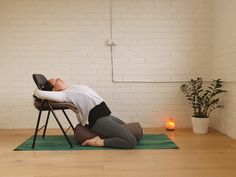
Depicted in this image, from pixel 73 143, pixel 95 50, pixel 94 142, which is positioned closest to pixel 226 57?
pixel 95 50

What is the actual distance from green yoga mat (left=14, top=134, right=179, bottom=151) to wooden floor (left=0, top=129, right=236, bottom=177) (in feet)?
0.36

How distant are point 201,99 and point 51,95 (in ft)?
6.58

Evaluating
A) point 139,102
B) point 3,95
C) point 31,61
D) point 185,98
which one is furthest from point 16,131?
point 185,98

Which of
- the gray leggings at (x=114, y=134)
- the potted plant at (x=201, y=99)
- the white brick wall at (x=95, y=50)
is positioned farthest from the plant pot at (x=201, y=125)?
the gray leggings at (x=114, y=134)

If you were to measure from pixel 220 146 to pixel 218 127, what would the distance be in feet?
3.11

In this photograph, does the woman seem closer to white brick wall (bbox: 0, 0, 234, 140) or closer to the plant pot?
white brick wall (bbox: 0, 0, 234, 140)

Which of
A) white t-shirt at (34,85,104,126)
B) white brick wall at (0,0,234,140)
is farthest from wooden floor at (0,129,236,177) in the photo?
white brick wall at (0,0,234,140)

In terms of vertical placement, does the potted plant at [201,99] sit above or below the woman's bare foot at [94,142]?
above

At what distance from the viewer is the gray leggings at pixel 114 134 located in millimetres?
2766

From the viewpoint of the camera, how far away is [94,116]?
2.87 meters

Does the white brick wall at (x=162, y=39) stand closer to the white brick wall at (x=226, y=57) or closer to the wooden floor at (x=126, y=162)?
the white brick wall at (x=226, y=57)

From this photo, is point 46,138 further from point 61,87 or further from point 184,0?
point 184,0

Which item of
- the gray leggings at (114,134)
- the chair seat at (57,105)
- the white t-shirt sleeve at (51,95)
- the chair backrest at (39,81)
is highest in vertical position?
the chair backrest at (39,81)

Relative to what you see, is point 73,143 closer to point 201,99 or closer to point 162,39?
point 201,99
